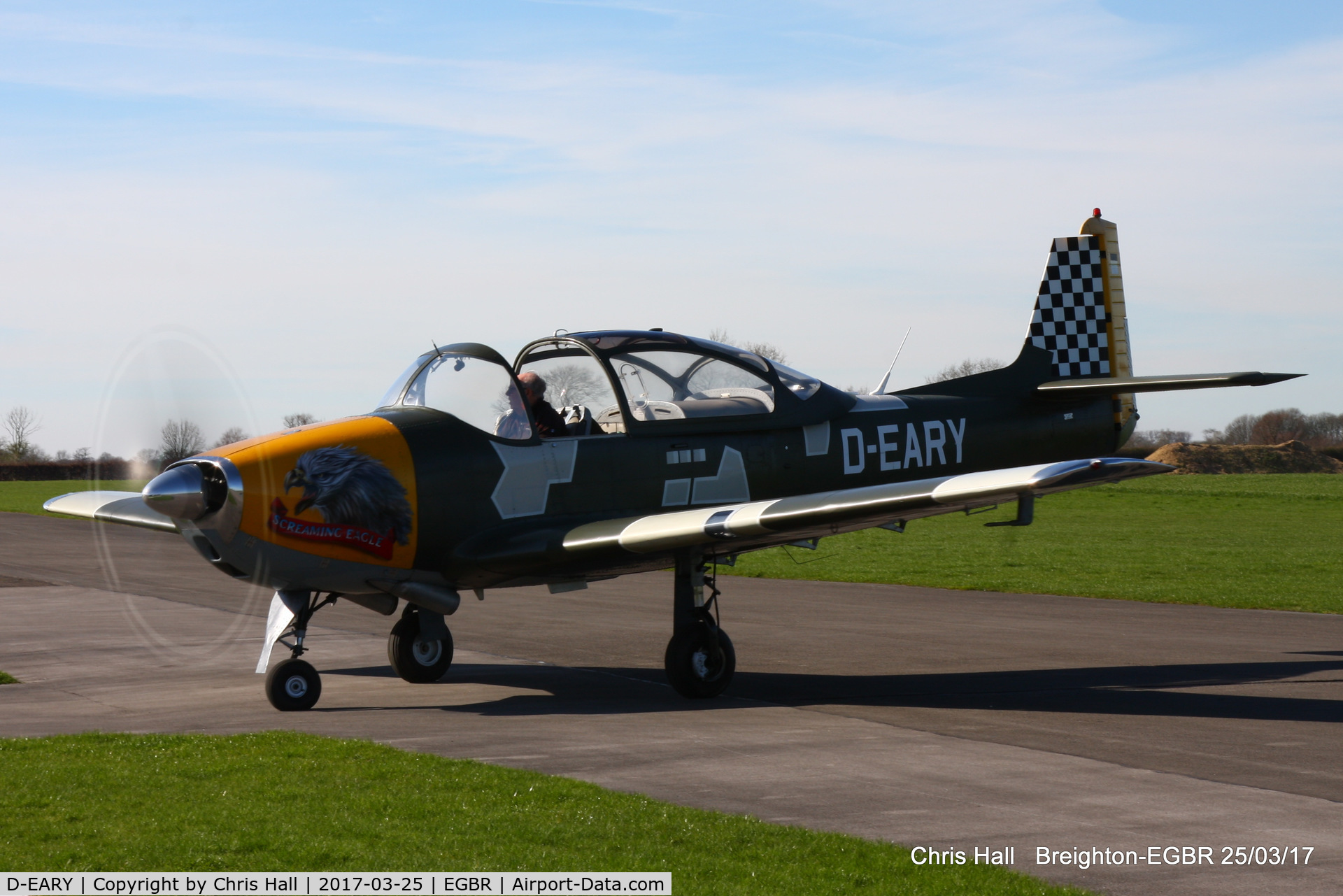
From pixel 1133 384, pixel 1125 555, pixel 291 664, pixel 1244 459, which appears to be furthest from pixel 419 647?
pixel 1244 459

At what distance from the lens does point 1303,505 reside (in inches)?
1981

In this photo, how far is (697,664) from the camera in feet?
37.5

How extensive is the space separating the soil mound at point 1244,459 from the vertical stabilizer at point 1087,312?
67.2 metres

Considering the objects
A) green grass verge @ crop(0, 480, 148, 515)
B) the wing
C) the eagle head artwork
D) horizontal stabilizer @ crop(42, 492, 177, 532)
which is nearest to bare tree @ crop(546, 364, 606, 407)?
the wing

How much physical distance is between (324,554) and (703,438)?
372 cm

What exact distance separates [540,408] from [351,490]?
2.13 m

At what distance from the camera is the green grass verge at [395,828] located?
5895 millimetres

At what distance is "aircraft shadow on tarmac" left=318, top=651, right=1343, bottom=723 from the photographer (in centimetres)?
1084

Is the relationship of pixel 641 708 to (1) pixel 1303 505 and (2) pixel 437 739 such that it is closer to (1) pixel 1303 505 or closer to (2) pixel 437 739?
(2) pixel 437 739

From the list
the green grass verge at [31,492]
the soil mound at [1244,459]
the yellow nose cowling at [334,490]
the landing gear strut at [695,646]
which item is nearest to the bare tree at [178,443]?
the yellow nose cowling at [334,490]

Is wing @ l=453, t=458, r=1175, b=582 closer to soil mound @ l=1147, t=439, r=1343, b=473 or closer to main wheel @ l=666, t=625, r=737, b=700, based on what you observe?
main wheel @ l=666, t=625, r=737, b=700

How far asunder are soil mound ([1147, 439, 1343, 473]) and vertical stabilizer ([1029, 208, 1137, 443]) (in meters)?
67.2

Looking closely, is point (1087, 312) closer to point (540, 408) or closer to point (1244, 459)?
point (540, 408)

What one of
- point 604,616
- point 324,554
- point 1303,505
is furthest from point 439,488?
point 1303,505
